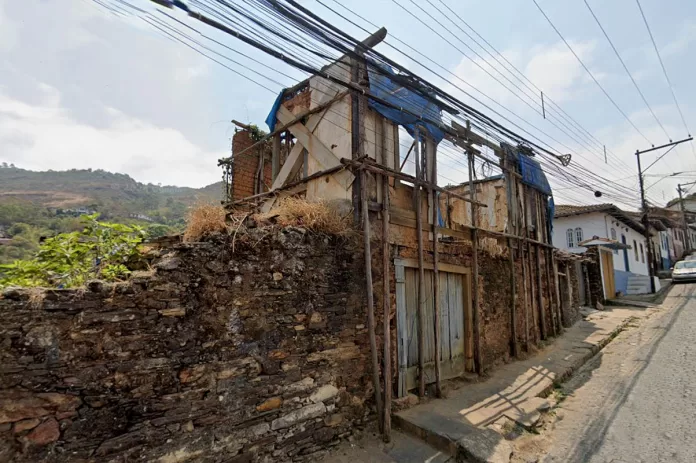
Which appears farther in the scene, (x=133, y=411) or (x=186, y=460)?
(x=186, y=460)

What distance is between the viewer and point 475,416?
5031 millimetres

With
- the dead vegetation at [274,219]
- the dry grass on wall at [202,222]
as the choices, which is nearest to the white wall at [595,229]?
the dead vegetation at [274,219]

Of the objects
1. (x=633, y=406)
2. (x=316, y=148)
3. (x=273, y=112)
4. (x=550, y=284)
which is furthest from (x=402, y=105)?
(x=550, y=284)

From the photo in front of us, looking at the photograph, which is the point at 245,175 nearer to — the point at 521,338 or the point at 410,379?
the point at 410,379

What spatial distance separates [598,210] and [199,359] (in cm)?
2221

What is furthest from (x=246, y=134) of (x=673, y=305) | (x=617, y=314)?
(x=673, y=305)

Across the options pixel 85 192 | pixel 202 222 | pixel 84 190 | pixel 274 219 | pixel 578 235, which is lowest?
pixel 202 222

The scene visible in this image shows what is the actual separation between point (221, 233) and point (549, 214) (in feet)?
35.6

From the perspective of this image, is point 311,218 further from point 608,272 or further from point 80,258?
point 608,272

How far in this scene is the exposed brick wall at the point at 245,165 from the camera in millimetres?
8102

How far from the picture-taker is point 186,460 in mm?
3199

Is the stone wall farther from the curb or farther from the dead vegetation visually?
the curb

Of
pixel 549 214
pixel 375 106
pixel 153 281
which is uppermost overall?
pixel 375 106

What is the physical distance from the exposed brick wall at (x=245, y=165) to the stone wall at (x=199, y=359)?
425cm
